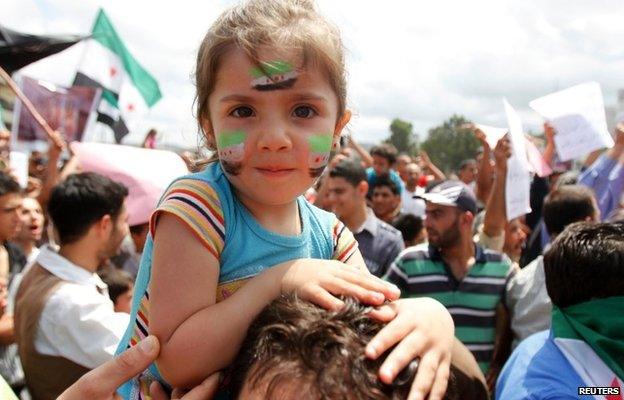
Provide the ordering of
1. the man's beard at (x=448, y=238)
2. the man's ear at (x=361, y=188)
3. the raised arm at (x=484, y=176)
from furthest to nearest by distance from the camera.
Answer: the raised arm at (x=484, y=176) → the man's ear at (x=361, y=188) → the man's beard at (x=448, y=238)

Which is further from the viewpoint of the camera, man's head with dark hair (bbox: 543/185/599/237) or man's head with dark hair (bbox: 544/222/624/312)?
man's head with dark hair (bbox: 543/185/599/237)

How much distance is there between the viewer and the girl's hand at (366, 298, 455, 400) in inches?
42.0

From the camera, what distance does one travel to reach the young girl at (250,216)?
1.23 m

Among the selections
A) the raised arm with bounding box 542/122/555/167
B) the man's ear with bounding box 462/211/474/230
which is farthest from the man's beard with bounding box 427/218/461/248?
the raised arm with bounding box 542/122/555/167

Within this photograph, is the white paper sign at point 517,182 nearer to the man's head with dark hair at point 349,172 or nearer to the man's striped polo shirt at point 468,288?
the man's striped polo shirt at point 468,288

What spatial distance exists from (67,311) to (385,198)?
4.90 m

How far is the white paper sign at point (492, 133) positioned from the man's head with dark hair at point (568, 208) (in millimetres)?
787

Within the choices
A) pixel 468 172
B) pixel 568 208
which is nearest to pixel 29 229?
pixel 568 208

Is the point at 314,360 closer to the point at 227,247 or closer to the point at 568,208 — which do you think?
the point at 227,247

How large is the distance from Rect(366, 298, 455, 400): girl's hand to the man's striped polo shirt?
10.1 ft

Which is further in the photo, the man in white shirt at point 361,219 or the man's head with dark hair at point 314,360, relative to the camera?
the man in white shirt at point 361,219

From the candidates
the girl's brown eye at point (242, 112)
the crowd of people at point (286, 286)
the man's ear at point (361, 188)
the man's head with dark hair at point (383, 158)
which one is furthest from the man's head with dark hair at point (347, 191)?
the girl's brown eye at point (242, 112)

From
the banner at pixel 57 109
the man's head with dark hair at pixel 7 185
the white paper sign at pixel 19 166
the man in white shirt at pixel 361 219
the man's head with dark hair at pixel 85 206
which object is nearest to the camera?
the man's head with dark hair at pixel 85 206

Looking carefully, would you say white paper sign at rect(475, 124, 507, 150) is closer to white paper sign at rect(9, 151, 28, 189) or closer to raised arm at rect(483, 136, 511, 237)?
raised arm at rect(483, 136, 511, 237)
